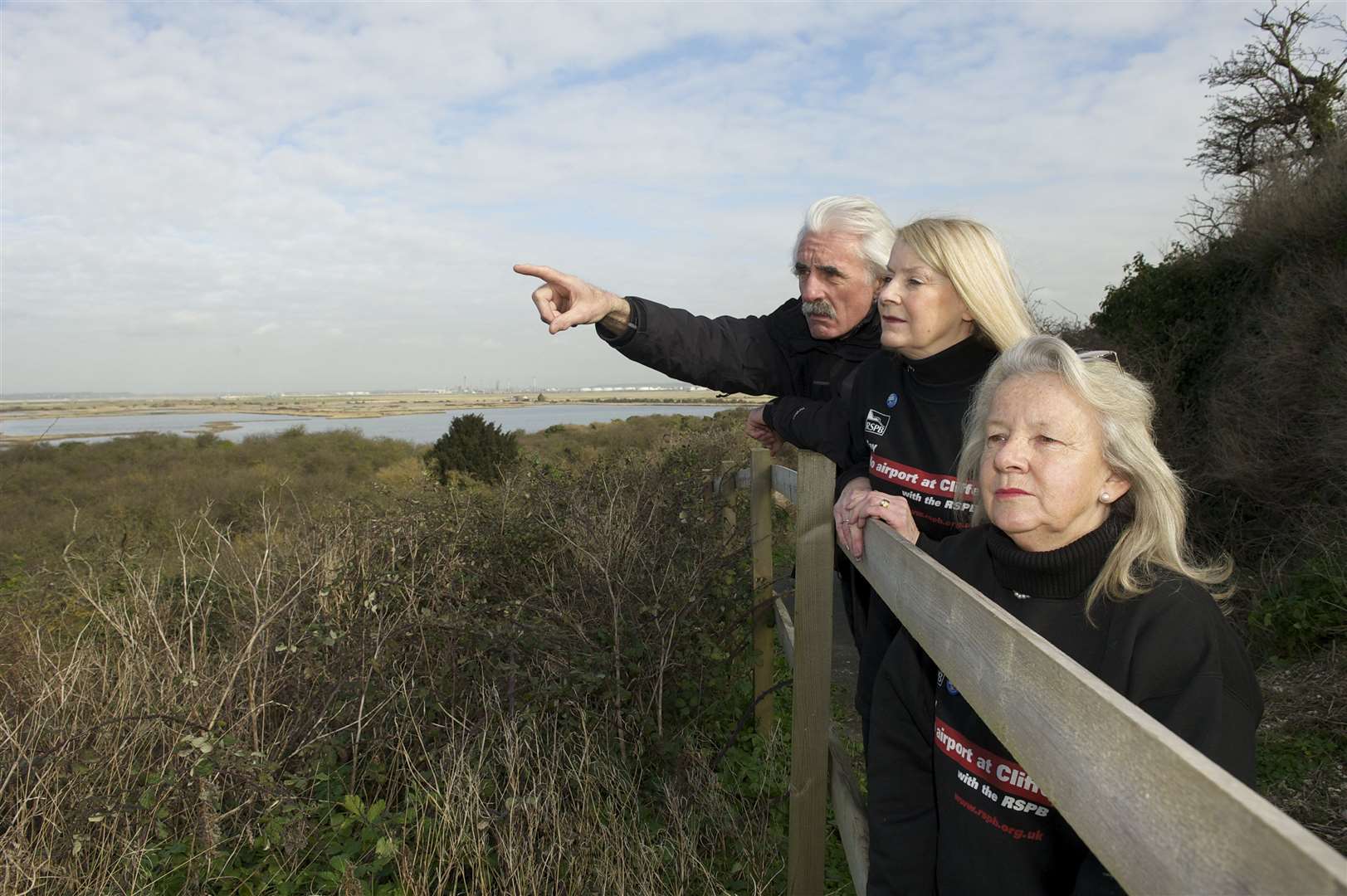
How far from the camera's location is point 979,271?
7.30ft

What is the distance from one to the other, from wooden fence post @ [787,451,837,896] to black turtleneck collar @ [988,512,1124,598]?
102 cm

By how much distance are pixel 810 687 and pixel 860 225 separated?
162cm

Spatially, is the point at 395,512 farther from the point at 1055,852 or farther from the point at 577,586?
the point at 1055,852

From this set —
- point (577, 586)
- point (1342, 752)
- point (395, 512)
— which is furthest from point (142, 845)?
point (1342, 752)

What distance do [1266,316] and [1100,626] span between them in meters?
9.84

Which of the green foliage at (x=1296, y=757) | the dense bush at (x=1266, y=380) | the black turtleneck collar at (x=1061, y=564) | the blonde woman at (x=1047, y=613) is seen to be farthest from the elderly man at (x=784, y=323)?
the dense bush at (x=1266, y=380)

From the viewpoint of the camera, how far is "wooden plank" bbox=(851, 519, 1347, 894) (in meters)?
0.54

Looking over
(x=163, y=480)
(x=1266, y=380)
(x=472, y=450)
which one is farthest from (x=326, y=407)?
(x=1266, y=380)

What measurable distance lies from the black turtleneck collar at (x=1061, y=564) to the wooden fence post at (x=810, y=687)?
1.02 m

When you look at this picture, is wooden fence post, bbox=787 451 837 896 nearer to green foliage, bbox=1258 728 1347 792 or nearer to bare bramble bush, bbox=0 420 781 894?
bare bramble bush, bbox=0 420 781 894

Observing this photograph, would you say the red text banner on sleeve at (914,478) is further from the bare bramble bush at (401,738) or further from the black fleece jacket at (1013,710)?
the bare bramble bush at (401,738)

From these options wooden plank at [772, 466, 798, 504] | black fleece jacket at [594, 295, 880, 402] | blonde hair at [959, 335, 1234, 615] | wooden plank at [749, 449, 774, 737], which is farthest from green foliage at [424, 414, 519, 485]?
blonde hair at [959, 335, 1234, 615]

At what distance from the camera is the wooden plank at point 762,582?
451 cm

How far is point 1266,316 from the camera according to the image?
9258mm
